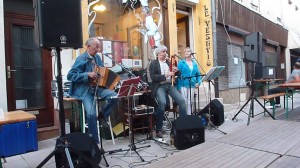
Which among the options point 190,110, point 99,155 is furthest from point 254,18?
point 99,155

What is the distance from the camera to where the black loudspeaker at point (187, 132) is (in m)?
3.97

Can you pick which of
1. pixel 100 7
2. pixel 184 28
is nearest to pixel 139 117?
pixel 100 7

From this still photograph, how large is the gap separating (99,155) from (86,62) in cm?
143

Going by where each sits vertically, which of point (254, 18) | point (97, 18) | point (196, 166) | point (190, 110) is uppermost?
point (254, 18)

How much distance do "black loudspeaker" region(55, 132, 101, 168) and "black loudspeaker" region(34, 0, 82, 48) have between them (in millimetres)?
1119

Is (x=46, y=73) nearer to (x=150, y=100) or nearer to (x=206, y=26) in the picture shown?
(x=150, y=100)

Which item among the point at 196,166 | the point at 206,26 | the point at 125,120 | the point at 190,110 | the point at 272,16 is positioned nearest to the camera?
the point at 196,166

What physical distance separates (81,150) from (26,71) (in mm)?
2676

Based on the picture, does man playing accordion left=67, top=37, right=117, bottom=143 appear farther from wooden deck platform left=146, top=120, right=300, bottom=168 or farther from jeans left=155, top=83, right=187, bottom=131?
wooden deck platform left=146, top=120, right=300, bottom=168

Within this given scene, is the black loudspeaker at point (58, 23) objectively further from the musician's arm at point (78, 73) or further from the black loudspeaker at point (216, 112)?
the black loudspeaker at point (216, 112)

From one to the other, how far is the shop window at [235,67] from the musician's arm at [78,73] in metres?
7.17

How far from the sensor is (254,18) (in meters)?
11.7

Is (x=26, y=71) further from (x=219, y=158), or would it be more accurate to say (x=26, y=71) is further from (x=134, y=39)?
(x=219, y=158)

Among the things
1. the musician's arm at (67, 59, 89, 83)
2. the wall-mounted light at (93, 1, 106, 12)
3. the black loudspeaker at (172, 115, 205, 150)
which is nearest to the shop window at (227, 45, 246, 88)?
the wall-mounted light at (93, 1, 106, 12)
